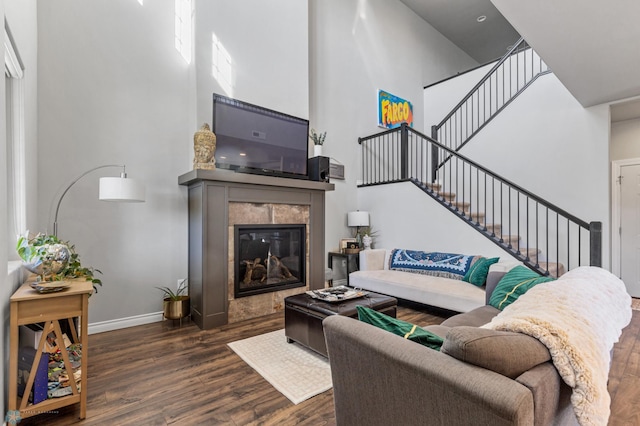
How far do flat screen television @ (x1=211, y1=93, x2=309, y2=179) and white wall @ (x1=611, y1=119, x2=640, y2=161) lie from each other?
500 centimetres

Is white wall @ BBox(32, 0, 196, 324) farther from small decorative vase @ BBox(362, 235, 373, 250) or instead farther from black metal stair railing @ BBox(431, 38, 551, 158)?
black metal stair railing @ BBox(431, 38, 551, 158)

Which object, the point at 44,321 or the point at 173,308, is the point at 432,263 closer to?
the point at 173,308

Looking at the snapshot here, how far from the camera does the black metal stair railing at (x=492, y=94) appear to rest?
16.5 feet

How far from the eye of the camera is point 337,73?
5281 mm

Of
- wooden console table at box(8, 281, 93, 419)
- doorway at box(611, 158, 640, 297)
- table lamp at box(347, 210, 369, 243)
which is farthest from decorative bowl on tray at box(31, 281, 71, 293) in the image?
doorway at box(611, 158, 640, 297)

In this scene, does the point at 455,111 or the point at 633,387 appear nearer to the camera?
the point at 633,387

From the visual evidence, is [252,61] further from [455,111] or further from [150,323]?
[455,111]

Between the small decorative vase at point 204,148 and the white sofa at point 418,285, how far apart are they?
2470 mm

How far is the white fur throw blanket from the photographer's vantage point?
0.95 meters

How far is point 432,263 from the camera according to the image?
4.13 meters

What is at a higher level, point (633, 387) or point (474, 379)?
point (474, 379)

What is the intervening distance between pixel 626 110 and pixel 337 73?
14.2 ft

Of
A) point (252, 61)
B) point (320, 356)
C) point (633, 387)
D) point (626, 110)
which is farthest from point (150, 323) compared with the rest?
point (626, 110)

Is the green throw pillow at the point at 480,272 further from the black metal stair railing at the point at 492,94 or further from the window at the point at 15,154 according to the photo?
the window at the point at 15,154
